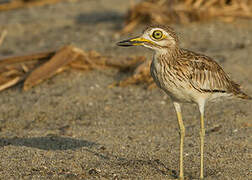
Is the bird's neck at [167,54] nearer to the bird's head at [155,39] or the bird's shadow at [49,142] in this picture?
the bird's head at [155,39]

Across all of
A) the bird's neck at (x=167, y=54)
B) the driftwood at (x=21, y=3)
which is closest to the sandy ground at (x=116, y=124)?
the bird's neck at (x=167, y=54)

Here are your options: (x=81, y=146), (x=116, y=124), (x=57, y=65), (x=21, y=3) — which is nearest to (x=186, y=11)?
(x=57, y=65)

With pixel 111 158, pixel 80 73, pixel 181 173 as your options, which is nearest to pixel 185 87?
pixel 181 173

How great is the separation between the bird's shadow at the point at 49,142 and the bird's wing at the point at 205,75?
1.55 m

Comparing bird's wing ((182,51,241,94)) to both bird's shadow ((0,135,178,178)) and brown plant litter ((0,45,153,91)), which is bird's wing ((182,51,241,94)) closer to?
bird's shadow ((0,135,178,178))

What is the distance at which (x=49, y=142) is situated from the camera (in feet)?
18.0

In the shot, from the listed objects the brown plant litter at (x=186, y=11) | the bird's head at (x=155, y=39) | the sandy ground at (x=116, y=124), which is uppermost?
the bird's head at (x=155, y=39)

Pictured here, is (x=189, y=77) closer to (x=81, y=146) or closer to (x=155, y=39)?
(x=155, y=39)

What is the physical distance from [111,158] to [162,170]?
1.92 feet

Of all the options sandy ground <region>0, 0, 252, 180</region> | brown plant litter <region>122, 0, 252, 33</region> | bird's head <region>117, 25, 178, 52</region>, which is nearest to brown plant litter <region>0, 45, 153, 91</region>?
sandy ground <region>0, 0, 252, 180</region>

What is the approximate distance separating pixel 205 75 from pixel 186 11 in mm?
5548

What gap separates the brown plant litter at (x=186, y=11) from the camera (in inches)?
384

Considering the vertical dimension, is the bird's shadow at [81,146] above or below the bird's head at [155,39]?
below

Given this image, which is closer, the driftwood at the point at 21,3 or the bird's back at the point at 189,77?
the bird's back at the point at 189,77
